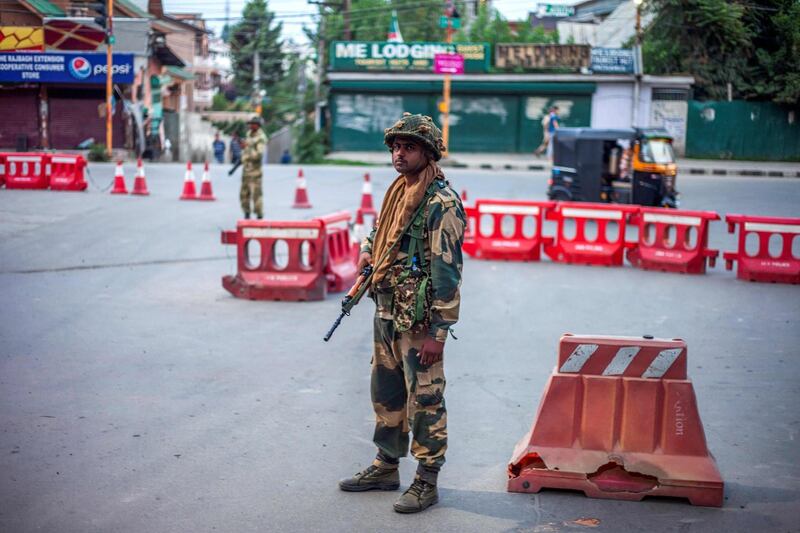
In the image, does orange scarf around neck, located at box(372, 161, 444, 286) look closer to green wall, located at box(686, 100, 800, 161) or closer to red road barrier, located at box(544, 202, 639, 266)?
red road barrier, located at box(544, 202, 639, 266)

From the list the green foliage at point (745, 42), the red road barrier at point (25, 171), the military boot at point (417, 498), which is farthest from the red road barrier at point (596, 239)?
the red road barrier at point (25, 171)

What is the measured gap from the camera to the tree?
2630 inches

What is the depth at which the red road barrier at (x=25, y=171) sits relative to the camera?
23125 mm

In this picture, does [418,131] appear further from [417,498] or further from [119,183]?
[119,183]

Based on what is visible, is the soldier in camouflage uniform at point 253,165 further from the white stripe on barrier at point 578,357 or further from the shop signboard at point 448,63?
the shop signboard at point 448,63

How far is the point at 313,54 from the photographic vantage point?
60719 millimetres

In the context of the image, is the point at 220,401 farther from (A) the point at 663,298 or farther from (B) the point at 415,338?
(A) the point at 663,298

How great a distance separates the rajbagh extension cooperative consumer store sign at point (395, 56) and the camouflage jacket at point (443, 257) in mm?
40387

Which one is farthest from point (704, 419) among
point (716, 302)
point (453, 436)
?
point (716, 302)

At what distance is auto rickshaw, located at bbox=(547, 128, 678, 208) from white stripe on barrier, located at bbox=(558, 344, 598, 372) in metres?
15.9

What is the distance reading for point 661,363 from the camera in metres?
5.33

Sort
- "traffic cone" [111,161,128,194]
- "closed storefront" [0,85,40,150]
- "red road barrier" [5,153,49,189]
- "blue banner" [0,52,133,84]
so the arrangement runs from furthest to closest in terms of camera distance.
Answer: "closed storefront" [0,85,40,150] < "blue banner" [0,52,133,84] < "traffic cone" [111,161,128,194] < "red road barrier" [5,153,49,189]

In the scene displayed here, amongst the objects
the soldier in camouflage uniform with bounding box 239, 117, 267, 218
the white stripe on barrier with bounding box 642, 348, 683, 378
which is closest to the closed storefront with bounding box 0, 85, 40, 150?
the soldier in camouflage uniform with bounding box 239, 117, 267, 218

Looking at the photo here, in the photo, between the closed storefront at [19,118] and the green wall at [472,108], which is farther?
the green wall at [472,108]
